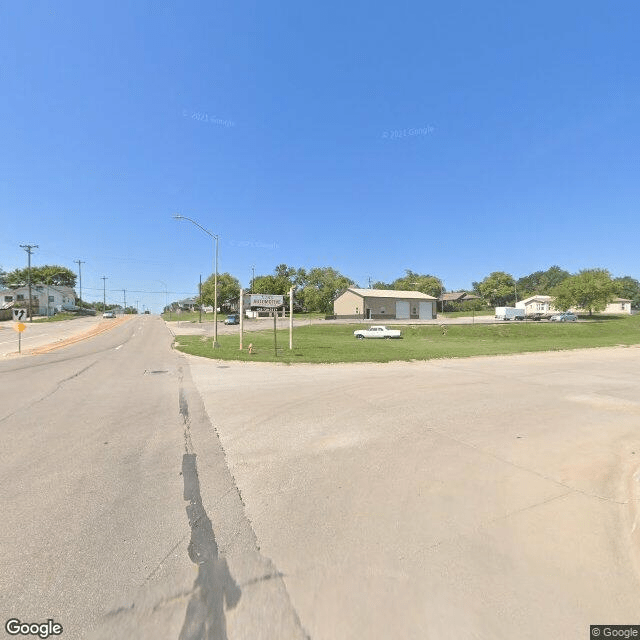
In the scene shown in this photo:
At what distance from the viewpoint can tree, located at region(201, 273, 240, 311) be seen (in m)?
90.4

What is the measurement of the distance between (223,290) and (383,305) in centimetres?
4584

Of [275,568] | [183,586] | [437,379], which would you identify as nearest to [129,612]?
[183,586]

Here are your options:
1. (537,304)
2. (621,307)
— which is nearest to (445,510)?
(537,304)

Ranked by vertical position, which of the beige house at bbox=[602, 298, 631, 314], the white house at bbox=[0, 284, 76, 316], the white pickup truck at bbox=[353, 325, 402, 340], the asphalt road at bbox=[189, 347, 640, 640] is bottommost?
the asphalt road at bbox=[189, 347, 640, 640]

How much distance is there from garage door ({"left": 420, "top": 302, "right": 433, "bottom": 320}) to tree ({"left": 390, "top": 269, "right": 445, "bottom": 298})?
32.6 m

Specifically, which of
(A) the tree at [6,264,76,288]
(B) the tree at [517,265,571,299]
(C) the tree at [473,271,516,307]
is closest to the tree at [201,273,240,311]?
(A) the tree at [6,264,76,288]

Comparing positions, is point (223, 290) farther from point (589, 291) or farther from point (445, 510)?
point (445, 510)

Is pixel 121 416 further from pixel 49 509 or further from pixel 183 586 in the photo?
pixel 183 586

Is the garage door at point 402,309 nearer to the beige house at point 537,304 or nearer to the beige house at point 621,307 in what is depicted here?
the beige house at point 537,304

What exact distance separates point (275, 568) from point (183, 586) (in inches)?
28.9

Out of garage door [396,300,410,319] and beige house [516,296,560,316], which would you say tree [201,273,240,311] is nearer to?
garage door [396,300,410,319]

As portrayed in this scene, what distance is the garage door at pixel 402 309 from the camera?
64.2 m

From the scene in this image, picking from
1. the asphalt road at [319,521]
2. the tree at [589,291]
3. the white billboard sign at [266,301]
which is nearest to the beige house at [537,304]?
the tree at [589,291]

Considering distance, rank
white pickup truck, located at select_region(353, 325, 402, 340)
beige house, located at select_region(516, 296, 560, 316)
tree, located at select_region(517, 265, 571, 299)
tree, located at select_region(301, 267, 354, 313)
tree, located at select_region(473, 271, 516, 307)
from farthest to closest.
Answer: tree, located at select_region(517, 265, 571, 299)
tree, located at select_region(473, 271, 516, 307)
beige house, located at select_region(516, 296, 560, 316)
tree, located at select_region(301, 267, 354, 313)
white pickup truck, located at select_region(353, 325, 402, 340)
